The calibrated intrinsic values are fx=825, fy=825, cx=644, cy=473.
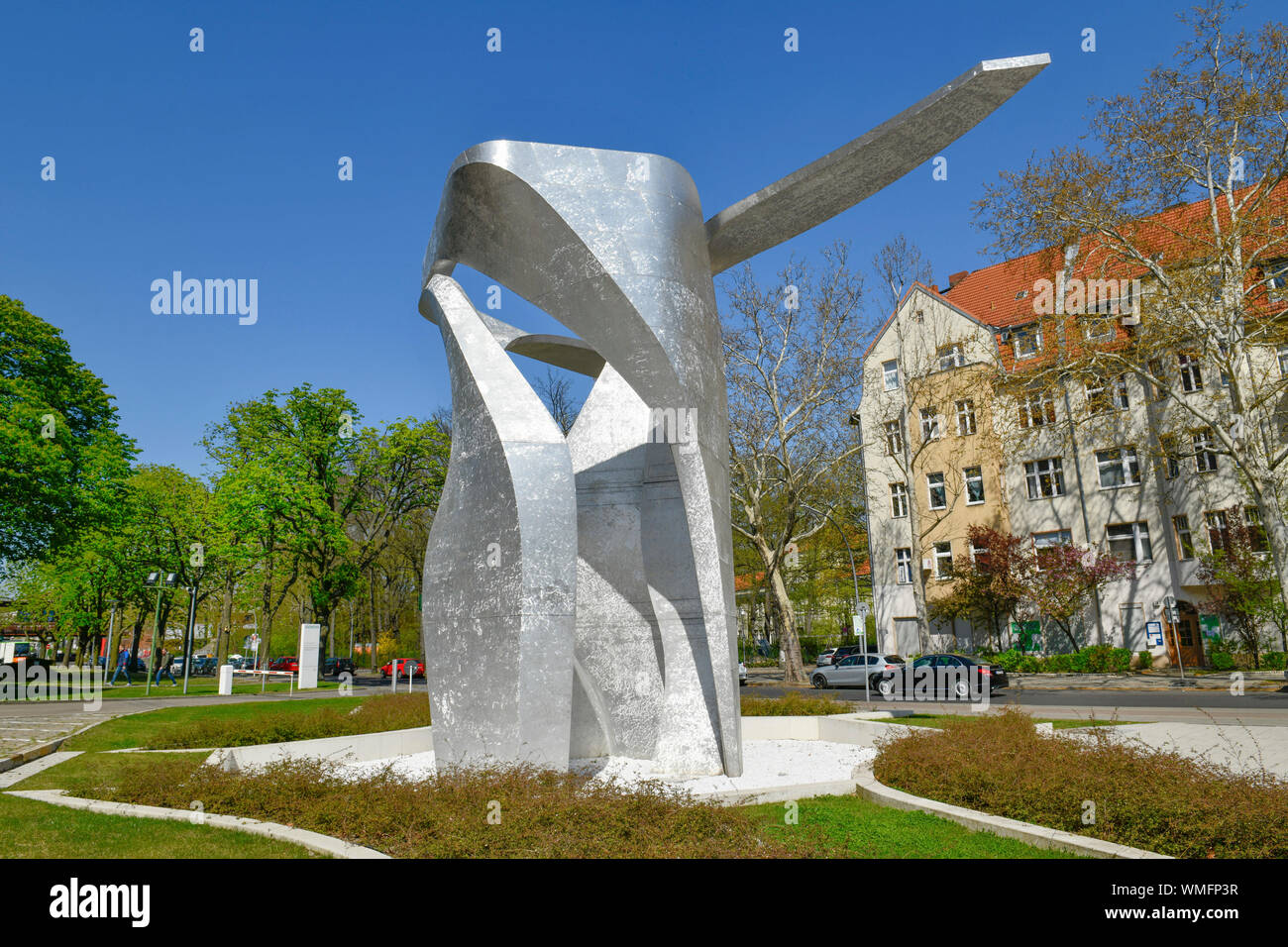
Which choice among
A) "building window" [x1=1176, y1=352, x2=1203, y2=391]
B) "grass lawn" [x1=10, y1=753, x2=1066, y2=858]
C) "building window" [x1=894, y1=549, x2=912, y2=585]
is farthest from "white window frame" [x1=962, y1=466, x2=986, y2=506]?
"grass lawn" [x1=10, y1=753, x2=1066, y2=858]

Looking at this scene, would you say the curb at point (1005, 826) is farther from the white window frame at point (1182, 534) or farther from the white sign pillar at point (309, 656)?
the white window frame at point (1182, 534)

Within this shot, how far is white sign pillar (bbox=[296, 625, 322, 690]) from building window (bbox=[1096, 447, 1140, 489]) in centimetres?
3209

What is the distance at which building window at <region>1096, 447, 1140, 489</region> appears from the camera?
33.6 meters

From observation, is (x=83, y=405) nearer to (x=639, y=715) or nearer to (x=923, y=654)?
(x=639, y=715)

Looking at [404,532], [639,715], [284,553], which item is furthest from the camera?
[404,532]

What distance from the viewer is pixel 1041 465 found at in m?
36.1

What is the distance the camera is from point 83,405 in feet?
97.1

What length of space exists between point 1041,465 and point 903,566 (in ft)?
24.5

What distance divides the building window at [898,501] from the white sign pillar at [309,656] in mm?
25823

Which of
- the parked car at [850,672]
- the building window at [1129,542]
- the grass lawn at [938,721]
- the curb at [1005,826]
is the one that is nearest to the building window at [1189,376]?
the building window at [1129,542]

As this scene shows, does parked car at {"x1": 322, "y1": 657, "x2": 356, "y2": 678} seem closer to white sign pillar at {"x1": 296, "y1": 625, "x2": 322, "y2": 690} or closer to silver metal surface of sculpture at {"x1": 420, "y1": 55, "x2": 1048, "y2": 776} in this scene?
white sign pillar at {"x1": 296, "y1": 625, "x2": 322, "y2": 690}

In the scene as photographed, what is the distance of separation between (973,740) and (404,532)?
37.5m

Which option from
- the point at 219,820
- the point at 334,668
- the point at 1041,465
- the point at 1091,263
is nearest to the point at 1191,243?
the point at 1091,263

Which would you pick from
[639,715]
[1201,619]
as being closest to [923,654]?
[1201,619]
